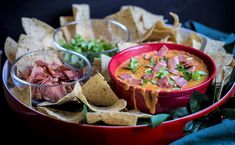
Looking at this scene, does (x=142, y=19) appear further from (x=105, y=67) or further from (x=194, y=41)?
(x=105, y=67)

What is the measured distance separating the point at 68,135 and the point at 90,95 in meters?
0.13

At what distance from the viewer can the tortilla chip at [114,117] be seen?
1070 millimetres

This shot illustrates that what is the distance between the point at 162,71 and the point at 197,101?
0.45 feet

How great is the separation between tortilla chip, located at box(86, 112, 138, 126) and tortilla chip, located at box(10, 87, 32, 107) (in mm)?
208

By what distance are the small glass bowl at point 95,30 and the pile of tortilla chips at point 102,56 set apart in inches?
0.5

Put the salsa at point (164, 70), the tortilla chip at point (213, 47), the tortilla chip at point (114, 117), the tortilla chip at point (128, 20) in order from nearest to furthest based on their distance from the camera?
the tortilla chip at point (114, 117), the salsa at point (164, 70), the tortilla chip at point (213, 47), the tortilla chip at point (128, 20)

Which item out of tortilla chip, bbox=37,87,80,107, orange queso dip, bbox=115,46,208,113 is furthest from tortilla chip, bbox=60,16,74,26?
tortilla chip, bbox=37,87,80,107

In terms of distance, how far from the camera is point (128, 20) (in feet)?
5.29

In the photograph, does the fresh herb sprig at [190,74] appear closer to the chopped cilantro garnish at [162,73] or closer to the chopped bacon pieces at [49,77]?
the chopped cilantro garnish at [162,73]

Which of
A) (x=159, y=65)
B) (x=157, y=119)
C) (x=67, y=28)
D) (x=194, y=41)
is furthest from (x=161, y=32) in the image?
(x=157, y=119)

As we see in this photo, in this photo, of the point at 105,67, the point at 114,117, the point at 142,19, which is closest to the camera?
the point at 114,117

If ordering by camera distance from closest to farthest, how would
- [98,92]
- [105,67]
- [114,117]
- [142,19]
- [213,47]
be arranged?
[114,117] < [98,92] < [105,67] < [213,47] < [142,19]

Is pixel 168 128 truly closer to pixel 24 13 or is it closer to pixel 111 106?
pixel 111 106

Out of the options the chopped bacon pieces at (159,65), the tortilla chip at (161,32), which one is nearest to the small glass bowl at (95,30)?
the tortilla chip at (161,32)
